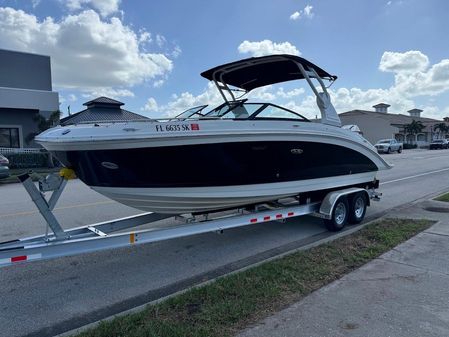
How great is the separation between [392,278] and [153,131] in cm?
332

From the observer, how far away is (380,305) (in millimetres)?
3746

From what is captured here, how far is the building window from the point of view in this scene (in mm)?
24688

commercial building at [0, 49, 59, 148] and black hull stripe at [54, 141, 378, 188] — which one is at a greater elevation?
commercial building at [0, 49, 59, 148]

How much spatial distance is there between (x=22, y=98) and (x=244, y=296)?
81.1 feet

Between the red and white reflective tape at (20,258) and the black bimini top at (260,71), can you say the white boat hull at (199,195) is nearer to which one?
the red and white reflective tape at (20,258)

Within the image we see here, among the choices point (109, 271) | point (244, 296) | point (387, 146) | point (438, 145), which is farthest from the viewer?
point (438, 145)

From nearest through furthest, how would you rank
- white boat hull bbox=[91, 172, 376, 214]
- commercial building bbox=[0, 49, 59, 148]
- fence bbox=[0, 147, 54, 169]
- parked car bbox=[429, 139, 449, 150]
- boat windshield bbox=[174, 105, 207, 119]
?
white boat hull bbox=[91, 172, 376, 214] < boat windshield bbox=[174, 105, 207, 119] < fence bbox=[0, 147, 54, 169] < commercial building bbox=[0, 49, 59, 148] < parked car bbox=[429, 139, 449, 150]

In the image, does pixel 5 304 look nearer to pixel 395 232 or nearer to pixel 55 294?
pixel 55 294

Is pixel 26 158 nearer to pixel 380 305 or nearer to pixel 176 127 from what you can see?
pixel 176 127

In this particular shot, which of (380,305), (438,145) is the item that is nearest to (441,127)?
(438,145)

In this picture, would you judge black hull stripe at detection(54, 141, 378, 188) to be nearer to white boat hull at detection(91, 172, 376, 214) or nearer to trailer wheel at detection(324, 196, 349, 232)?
white boat hull at detection(91, 172, 376, 214)

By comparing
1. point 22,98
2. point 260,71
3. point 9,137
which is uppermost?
point 22,98

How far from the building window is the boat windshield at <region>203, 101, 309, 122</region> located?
2348cm

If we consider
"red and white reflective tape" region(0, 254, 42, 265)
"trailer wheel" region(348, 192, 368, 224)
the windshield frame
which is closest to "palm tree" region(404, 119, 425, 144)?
"trailer wheel" region(348, 192, 368, 224)
